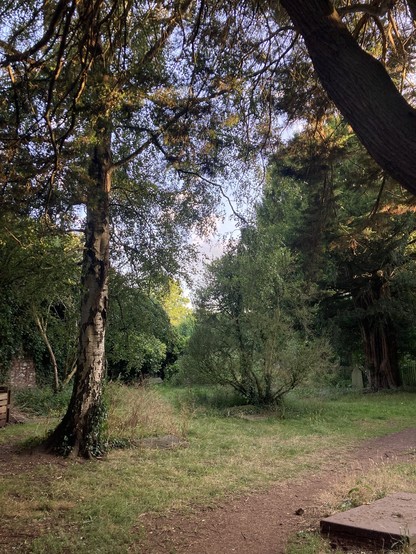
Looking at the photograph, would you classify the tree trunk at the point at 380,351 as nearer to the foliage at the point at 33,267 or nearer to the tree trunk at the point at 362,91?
the foliage at the point at 33,267

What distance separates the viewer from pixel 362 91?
3.72 m

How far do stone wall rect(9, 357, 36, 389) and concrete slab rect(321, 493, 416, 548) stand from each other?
1356 cm

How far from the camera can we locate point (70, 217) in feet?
29.9

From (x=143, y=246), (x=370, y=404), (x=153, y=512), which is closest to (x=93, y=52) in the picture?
(x=153, y=512)

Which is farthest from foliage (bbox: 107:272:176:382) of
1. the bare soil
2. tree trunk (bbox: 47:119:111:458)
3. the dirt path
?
the dirt path

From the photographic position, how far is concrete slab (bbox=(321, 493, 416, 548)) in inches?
171

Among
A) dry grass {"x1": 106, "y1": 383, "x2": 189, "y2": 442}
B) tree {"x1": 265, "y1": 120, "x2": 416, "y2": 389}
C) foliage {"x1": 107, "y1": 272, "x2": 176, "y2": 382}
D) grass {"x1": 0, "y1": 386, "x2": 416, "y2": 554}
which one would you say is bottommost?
grass {"x1": 0, "y1": 386, "x2": 416, "y2": 554}

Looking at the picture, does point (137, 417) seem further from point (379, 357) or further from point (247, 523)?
point (379, 357)

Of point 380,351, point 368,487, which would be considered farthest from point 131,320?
point 380,351

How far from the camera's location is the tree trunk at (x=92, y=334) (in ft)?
29.4

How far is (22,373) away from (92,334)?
357 inches

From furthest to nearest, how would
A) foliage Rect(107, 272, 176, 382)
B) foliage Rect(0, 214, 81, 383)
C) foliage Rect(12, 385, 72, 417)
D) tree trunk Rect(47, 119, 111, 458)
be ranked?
foliage Rect(12, 385, 72, 417) < foliage Rect(107, 272, 176, 382) < tree trunk Rect(47, 119, 111, 458) < foliage Rect(0, 214, 81, 383)

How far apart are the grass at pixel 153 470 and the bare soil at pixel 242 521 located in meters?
0.16

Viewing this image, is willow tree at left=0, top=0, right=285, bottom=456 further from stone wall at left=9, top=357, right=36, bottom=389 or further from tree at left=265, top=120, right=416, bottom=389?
stone wall at left=9, top=357, right=36, bottom=389
